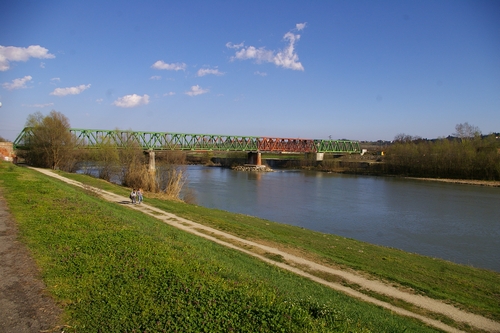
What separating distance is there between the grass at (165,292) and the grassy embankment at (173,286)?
2cm

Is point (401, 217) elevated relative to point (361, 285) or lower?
lower

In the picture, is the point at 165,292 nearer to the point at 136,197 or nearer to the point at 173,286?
the point at 173,286

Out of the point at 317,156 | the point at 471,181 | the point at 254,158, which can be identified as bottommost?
the point at 471,181

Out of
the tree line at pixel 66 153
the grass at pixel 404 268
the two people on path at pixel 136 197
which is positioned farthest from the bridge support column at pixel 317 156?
the grass at pixel 404 268

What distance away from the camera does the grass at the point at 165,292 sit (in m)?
4.93

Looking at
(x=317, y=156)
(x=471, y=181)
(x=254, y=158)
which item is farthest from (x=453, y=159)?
(x=254, y=158)

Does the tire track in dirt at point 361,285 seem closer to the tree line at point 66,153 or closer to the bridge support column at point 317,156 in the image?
the tree line at point 66,153

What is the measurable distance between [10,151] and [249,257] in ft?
170

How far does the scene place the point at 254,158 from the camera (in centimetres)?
10244

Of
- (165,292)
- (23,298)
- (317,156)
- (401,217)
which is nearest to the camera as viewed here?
(23,298)

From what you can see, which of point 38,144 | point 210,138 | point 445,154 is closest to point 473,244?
point 38,144

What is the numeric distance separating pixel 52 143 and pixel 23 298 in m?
44.4

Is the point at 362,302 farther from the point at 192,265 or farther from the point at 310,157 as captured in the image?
the point at 310,157

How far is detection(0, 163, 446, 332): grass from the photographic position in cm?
493
